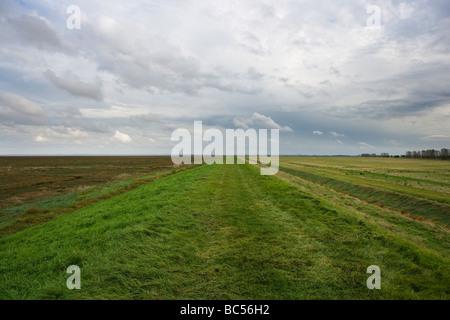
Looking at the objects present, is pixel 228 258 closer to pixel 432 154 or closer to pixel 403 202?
pixel 403 202

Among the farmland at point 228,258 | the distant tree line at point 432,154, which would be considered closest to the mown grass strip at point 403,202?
the farmland at point 228,258

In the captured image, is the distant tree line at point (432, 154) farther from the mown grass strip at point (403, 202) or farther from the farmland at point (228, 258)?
the farmland at point (228, 258)

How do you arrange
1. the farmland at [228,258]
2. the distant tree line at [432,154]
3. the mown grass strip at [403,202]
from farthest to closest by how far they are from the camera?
the distant tree line at [432,154] < the mown grass strip at [403,202] < the farmland at [228,258]

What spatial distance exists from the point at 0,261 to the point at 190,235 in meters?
5.90

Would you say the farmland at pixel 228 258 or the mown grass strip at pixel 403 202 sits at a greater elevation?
the farmland at pixel 228 258

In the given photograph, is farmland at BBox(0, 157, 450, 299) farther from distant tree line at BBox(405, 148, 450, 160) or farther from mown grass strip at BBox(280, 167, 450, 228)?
distant tree line at BBox(405, 148, 450, 160)

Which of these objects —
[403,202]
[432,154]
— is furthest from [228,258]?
[432,154]

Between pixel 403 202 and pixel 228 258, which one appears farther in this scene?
Answer: pixel 403 202

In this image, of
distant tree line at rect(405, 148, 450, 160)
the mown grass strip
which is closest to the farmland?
the mown grass strip

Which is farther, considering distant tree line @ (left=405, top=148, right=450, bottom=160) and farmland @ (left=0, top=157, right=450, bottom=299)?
distant tree line @ (left=405, top=148, right=450, bottom=160)

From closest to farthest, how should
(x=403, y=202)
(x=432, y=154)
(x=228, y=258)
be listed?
(x=228, y=258), (x=403, y=202), (x=432, y=154)
